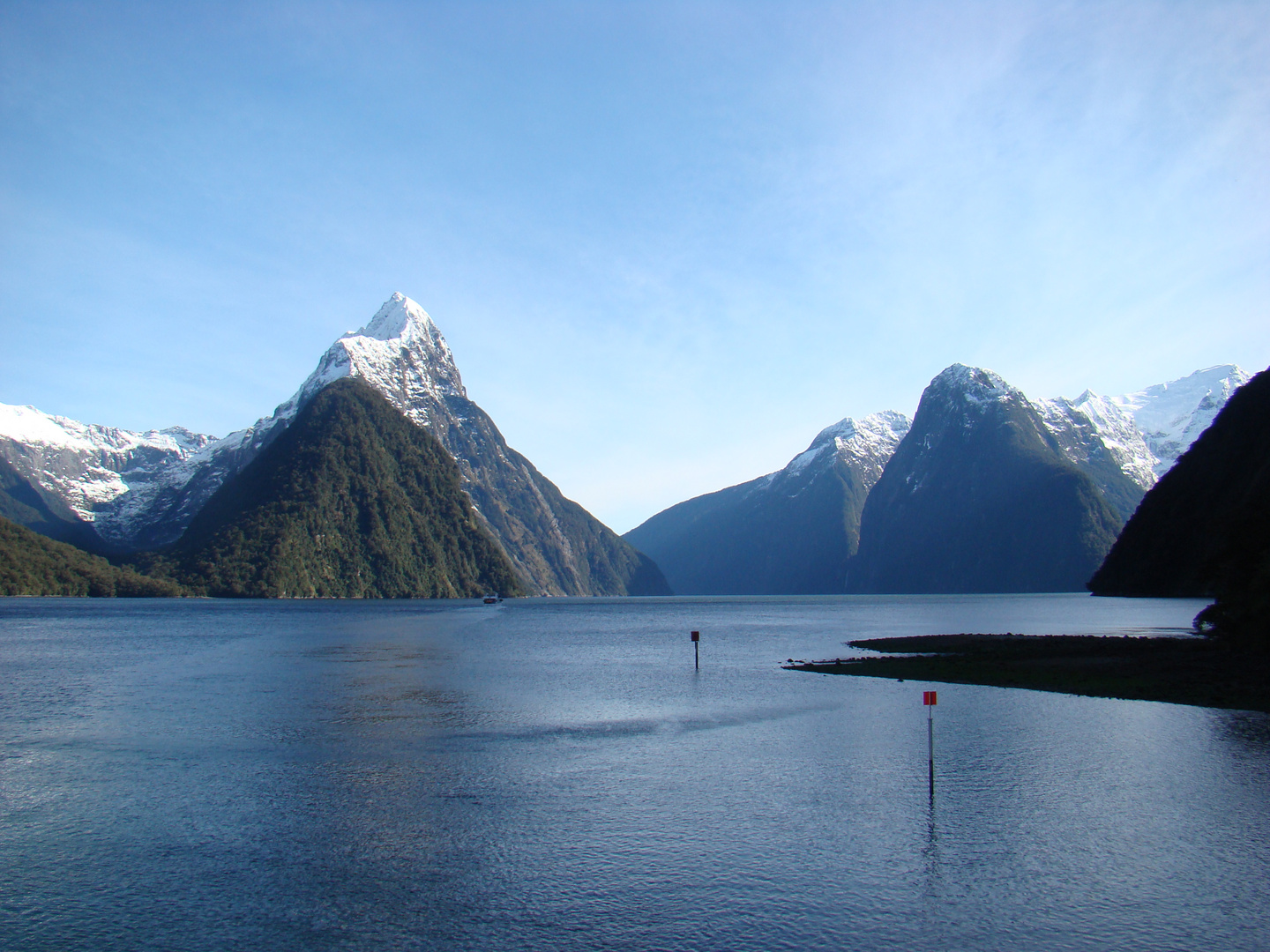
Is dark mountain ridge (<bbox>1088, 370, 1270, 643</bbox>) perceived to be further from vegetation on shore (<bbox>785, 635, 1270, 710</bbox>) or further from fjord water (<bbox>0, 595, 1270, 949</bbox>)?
fjord water (<bbox>0, 595, 1270, 949</bbox>)

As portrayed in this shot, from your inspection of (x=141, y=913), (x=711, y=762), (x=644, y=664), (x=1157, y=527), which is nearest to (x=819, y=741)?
(x=711, y=762)

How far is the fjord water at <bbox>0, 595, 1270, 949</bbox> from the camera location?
1509 cm

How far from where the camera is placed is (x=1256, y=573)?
6156 centimetres

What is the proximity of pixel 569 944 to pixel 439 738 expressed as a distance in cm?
2070

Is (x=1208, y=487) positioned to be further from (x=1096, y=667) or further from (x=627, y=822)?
(x=627, y=822)

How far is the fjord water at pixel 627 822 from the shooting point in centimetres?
1509

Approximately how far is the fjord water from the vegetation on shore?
183 inches

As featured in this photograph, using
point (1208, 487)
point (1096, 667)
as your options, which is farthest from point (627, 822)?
point (1208, 487)

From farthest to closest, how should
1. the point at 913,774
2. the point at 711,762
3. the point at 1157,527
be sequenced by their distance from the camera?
the point at 1157,527 < the point at 711,762 < the point at 913,774

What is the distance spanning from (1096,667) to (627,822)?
45.8 metres

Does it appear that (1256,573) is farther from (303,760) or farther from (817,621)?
(817,621)

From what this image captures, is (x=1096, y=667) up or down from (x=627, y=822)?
down

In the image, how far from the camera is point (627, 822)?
21422 millimetres

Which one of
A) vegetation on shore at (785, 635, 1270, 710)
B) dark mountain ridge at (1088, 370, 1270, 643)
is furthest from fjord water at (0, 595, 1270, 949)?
dark mountain ridge at (1088, 370, 1270, 643)
